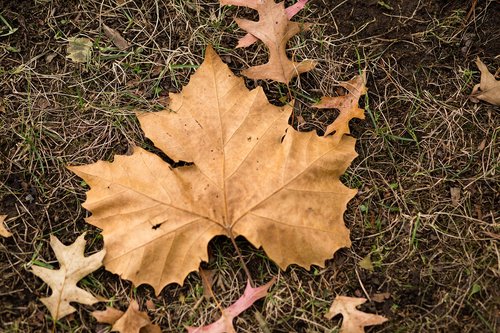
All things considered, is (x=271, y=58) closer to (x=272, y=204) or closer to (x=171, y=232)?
(x=272, y=204)

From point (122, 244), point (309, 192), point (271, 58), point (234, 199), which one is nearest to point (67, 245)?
point (122, 244)

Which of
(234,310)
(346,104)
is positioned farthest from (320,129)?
(234,310)

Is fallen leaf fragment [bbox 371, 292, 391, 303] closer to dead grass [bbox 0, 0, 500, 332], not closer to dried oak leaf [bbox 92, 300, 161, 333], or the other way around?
dead grass [bbox 0, 0, 500, 332]

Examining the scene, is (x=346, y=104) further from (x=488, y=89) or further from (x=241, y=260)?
(x=241, y=260)

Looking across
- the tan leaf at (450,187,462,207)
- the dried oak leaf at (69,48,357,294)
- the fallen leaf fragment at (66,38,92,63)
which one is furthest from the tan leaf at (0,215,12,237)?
the tan leaf at (450,187,462,207)

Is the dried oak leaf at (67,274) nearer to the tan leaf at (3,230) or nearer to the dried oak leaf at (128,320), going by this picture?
the dried oak leaf at (128,320)

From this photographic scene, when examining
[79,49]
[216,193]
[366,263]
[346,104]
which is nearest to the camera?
[216,193]
